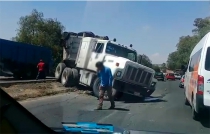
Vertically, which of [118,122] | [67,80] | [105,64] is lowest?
[118,122]

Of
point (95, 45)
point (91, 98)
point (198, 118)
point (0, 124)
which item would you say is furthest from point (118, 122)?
point (0, 124)

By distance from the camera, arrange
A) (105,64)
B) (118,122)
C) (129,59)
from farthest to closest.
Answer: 1. (129,59)
2. (105,64)
3. (118,122)

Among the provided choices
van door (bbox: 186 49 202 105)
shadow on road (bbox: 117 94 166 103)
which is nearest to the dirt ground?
shadow on road (bbox: 117 94 166 103)

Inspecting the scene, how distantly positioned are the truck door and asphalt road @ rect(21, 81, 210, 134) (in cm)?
99

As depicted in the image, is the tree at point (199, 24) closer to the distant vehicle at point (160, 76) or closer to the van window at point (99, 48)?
the distant vehicle at point (160, 76)

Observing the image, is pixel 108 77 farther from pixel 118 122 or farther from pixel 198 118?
pixel 198 118

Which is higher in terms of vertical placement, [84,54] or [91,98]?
[84,54]

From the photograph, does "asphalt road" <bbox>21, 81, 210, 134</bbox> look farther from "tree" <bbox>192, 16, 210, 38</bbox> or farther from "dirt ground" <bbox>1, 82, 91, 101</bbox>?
"tree" <bbox>192, 16, 210, 38</bbox>

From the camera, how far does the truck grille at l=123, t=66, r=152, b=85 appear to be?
9.60 meters

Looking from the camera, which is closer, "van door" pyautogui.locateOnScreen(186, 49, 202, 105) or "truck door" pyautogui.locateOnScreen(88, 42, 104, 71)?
"van door" pyautogui.locateOnScreen(186, 49, 202, 105)

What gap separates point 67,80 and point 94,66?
161cm

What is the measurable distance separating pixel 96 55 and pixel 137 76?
187cm

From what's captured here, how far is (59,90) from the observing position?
839 centimetres

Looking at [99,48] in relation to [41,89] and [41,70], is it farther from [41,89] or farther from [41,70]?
[41,89]
